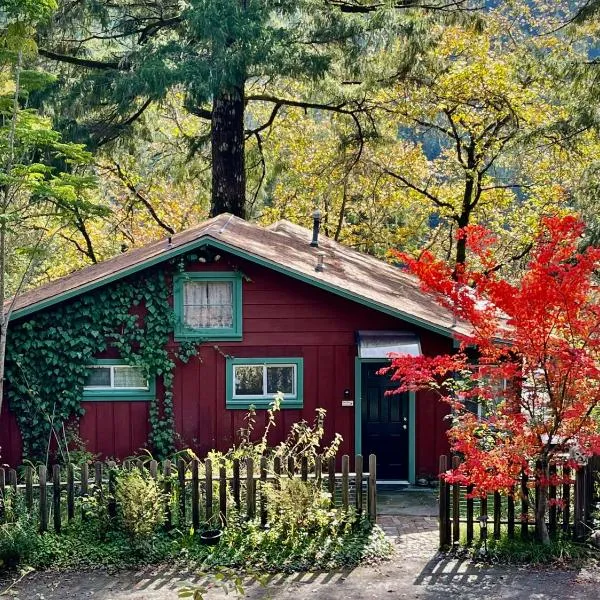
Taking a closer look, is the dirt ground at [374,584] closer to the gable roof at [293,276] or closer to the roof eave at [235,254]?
the roof eave at [235,254]

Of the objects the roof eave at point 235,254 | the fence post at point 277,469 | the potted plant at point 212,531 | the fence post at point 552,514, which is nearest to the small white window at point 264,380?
the roof eave at point 235,254

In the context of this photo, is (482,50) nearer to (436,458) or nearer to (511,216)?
(511,216)

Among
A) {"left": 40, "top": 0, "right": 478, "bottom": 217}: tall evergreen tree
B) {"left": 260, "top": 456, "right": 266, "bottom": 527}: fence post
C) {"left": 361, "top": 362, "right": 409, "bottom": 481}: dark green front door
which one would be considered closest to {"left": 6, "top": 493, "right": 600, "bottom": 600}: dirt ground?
{"left": 260, "top": 456, "right": 266, "bottom": 527}: fence post

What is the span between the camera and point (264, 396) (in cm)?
1489

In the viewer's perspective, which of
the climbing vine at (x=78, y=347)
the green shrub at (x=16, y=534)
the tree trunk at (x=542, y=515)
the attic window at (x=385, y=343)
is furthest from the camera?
the climbing vine at (x=78, y=347)

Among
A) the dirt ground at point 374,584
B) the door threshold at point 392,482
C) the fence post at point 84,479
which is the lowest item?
the dirt ground at point 374,584

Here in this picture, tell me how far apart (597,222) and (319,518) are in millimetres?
9251

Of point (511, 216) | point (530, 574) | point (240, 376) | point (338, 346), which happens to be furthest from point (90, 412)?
point (511, 216)

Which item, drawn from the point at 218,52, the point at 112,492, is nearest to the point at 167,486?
the point at 112,492

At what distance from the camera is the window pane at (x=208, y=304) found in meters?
14.7

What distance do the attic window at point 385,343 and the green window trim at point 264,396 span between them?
47.5 inches

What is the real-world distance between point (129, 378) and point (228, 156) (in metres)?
9.24

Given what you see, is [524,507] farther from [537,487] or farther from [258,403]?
[258,403]

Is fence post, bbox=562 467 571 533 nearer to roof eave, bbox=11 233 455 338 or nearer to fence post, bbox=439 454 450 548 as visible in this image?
fence post, bbox=439 454 450 548
